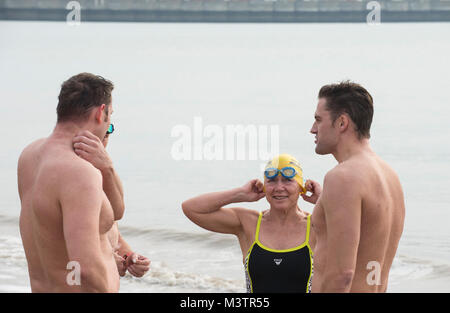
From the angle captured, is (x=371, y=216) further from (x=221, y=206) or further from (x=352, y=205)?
(x=221, y=206)

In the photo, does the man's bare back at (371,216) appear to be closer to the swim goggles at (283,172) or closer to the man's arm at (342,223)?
the man's arm at (342,223)

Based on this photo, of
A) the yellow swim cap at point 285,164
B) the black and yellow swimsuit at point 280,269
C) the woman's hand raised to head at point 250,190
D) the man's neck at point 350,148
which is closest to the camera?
the man's neck at point 350,148

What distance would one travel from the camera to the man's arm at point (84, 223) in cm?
413

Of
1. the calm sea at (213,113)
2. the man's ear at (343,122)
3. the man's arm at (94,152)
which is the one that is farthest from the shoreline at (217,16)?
the man's ear at (343,122)

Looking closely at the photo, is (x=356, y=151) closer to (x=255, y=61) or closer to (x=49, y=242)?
(x=49, y=242)

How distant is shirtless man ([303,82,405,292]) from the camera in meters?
4.38

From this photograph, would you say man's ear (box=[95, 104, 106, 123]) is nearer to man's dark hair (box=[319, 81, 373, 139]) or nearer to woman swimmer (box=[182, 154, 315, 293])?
man's dark hair (box=[319, 81, 373, 139])

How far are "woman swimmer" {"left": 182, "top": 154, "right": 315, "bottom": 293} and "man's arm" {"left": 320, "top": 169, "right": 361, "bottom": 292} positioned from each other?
826mm

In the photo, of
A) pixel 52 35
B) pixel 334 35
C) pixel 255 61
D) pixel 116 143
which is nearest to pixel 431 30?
pixel 334 35

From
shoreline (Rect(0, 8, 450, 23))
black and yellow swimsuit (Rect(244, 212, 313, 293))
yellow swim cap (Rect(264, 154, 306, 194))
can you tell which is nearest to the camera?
black and yellow swimsuit (Rect(244, 212, 313, 293))

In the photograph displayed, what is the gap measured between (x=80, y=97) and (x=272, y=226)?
1.68m

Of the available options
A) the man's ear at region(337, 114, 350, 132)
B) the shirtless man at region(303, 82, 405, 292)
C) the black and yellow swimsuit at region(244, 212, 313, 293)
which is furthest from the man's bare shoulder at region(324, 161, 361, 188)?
the black and yellow swimsuit at region(244, 212, 313, 293)

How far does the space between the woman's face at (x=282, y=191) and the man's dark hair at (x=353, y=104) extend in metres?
0.90

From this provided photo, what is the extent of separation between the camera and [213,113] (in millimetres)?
37062
